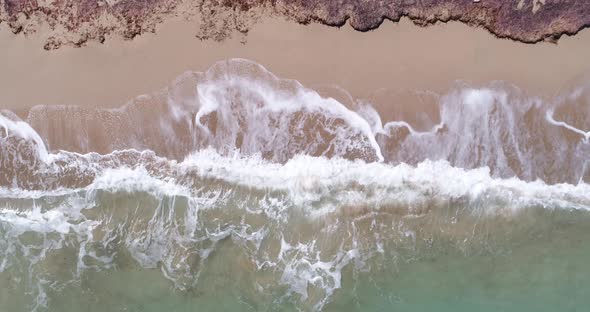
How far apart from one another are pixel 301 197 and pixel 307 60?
8.29 feet

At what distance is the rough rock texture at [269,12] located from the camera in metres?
7.99

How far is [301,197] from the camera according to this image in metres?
8.37

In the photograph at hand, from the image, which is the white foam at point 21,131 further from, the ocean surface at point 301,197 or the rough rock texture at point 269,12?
the rough rock texture at point 269,12

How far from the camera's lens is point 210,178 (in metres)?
8.45

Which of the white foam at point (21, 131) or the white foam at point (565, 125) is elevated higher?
the white foam at point (565, 125)

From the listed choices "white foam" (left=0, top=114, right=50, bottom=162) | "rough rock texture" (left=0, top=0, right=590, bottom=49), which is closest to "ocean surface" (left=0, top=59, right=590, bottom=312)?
"white foam" (left=0, top=114, right=50, bottom=162)

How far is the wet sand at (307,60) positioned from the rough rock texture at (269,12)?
16 cm

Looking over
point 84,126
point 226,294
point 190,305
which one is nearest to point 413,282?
point 226,294

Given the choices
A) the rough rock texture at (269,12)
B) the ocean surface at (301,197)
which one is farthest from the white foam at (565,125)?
the rough rock texture at (269,12)

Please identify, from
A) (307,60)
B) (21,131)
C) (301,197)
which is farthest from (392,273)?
(21,131)

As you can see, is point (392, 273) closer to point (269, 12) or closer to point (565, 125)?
point (565, 125)

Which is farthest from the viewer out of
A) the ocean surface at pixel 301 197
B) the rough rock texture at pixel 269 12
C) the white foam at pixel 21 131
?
the white foam at pixel 21 131

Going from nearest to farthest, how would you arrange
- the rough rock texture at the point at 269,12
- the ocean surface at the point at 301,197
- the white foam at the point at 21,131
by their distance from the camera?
1. the rough rock texture at the point at 269,12
2. the ocean surface at the point at 301,197
3. the white foam at the point at 21,131

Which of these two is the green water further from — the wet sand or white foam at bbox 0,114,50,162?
the wet sand
